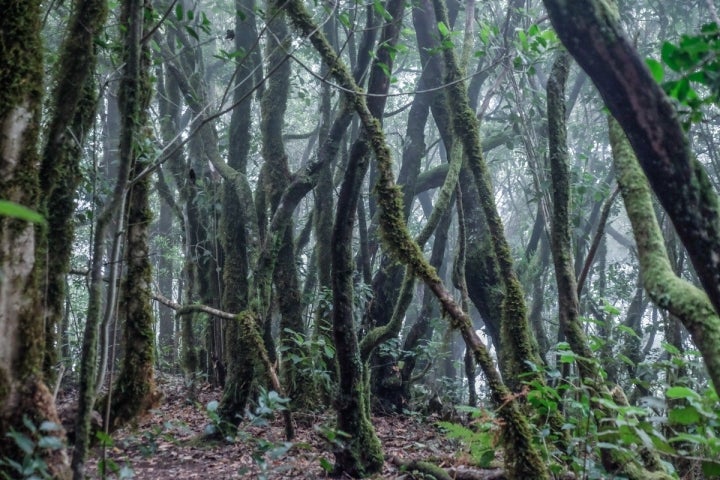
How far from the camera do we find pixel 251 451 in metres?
5.86

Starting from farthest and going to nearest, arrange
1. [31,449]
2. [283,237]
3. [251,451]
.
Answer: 1. [283,237]
2. [251,451]
3. [31,449]

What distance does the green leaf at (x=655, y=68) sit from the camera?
2.40 meters

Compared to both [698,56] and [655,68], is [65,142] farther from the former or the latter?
[698,56]

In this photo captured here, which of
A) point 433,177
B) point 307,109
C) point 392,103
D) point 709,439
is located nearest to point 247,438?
point 709,439

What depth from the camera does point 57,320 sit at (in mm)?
3928

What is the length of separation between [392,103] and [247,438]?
15090 millimetres

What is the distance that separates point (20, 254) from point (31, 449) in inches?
36.5

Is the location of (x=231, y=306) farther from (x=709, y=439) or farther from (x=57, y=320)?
(x=709, y=439)

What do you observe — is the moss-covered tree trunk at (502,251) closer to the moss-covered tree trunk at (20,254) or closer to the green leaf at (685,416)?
the green leaf at (685,416)

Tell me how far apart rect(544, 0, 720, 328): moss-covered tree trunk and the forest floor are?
7.82 ft

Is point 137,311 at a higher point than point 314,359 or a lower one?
higher

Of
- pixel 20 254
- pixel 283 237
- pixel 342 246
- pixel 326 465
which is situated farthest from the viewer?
pixel 283 237

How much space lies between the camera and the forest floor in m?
4.06

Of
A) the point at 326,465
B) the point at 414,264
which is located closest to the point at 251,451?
the point at 326,465
